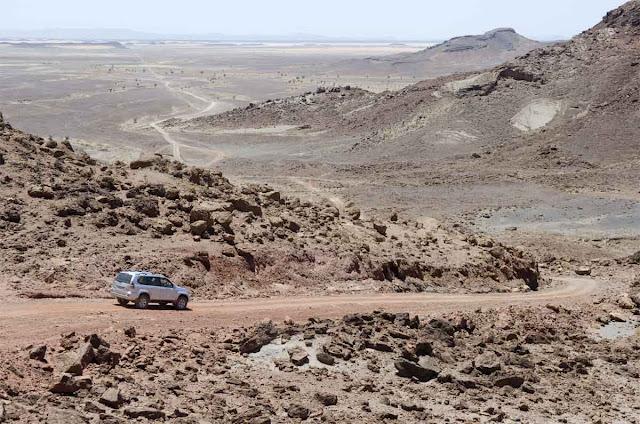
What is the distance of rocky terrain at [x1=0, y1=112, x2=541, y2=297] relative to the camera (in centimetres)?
2638

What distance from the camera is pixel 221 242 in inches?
1138

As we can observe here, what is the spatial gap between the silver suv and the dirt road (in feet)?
0.96

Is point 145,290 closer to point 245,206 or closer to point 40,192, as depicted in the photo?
point 40,192

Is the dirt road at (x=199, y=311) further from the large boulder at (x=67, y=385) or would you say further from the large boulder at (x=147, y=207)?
the large boulder at (x=147, y=207)

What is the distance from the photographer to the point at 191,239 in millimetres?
28562

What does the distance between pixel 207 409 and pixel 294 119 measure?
3198 inches

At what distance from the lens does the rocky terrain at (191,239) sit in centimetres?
2638

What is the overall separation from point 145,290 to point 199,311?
5.14 ft

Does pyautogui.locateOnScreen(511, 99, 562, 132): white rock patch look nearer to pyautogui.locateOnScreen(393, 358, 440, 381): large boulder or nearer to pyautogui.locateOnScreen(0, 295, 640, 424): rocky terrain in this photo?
pyautogui.locateOnScreen(0, 295, 640, 424): rocky terrain

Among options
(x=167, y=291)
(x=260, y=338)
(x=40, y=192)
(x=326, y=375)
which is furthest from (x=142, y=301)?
(x=40, y=192)

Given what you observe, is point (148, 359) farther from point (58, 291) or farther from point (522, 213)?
point (522, 213)

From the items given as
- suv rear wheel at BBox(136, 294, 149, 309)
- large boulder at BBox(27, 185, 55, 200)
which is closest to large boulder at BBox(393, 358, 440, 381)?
suv rear wheel at BBox(136, 294, 149, 309)

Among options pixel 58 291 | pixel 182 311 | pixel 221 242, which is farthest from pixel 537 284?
pixel 58 291

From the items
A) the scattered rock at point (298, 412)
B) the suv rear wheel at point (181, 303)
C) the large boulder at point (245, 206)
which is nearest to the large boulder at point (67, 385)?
the scattered rock at point (298, 412)
